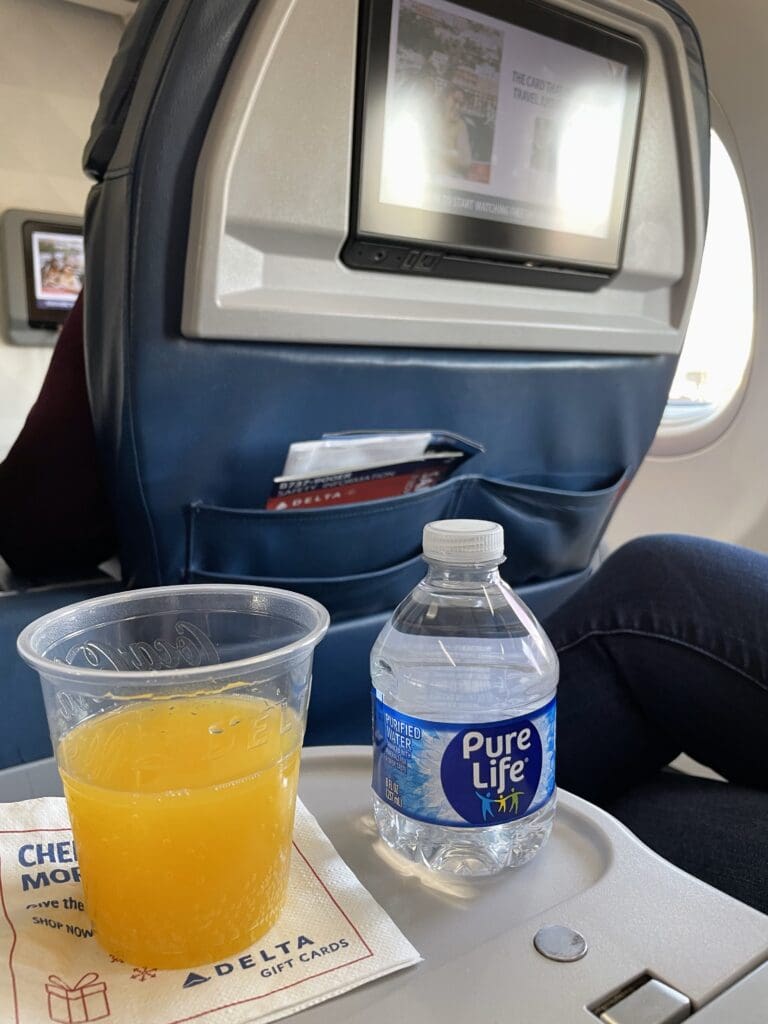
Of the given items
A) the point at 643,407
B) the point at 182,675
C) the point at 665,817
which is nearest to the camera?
the point at 182,675

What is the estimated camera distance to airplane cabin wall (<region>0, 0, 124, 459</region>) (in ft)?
10.6

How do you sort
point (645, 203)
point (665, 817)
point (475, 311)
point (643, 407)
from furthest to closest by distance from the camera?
point (643, 407)
point (645, 203)
point (475, 311)
point (665, 817)

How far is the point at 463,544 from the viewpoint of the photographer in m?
0.67

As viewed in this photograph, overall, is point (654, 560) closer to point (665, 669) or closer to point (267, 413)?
point (665, 669)

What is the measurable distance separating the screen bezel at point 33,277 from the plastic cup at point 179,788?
2.96m

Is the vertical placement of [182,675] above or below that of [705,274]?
below

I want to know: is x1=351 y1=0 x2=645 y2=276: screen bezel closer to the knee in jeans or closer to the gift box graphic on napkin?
the knee in jeans

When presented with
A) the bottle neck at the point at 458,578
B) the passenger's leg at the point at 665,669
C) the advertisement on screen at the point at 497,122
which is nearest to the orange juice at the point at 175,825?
the bottle neck at the point at 458,578

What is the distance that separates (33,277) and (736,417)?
2.55 meters

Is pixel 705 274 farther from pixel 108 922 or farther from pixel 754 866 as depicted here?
pixel 108 922

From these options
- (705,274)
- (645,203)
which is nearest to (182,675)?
(645,203)

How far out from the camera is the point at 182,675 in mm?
521

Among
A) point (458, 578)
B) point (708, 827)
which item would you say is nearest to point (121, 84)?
point (458, 578)

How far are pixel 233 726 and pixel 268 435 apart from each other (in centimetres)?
60
